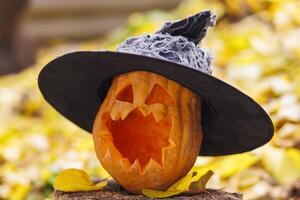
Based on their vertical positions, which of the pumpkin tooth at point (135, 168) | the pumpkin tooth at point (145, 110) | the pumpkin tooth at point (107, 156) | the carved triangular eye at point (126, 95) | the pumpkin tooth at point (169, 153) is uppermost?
the carved triangular eye at point (126, 95)

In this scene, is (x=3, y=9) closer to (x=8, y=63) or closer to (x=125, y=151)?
(x=8, y=63)

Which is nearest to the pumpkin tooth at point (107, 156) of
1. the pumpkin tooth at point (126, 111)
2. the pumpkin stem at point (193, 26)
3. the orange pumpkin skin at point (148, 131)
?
the orange pumpkin skin at point (148, 131)

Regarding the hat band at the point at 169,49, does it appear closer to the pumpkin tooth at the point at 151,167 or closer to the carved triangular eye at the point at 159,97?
the carved triangular eye at the point at 159,97

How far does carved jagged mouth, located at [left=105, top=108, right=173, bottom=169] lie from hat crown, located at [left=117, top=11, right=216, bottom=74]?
0.16m

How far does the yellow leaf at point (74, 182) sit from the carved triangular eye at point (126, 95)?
26 centimetres

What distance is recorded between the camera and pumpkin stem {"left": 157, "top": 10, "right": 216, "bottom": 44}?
6.29 feet

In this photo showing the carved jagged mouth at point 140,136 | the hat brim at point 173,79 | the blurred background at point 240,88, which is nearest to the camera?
the hat brim at point 173,79

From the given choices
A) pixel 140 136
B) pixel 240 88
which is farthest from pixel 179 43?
pixel 240 88

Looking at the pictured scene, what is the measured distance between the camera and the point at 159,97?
72.5 inches

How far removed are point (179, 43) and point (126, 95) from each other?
0.19 meters

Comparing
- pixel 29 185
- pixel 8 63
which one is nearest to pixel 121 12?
pixel 8 63

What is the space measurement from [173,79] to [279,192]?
3.25 ft

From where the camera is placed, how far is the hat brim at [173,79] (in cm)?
173

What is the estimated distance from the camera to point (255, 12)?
430 centimetres
